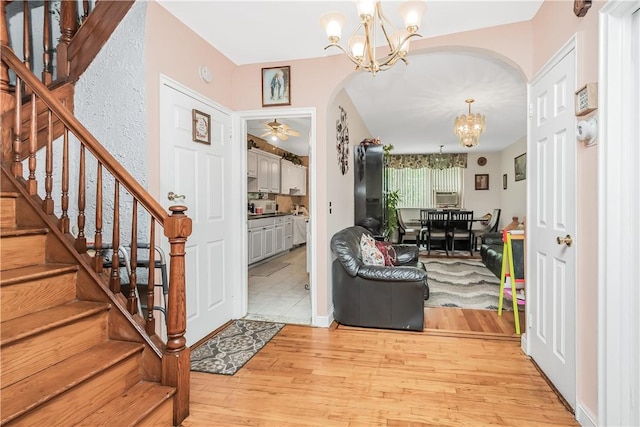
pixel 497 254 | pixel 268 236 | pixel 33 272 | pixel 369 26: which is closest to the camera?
pixel 33 272

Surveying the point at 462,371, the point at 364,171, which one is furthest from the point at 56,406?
the point at 364,171

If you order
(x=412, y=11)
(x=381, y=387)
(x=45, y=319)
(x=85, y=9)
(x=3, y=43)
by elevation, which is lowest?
(x=381, y=387)

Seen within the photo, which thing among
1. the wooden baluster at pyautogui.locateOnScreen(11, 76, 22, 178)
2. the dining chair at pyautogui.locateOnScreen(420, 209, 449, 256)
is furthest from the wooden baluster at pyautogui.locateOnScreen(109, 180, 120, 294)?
the dining chair at pyautogui.locateOnScreen(420, 209, 449, 256)

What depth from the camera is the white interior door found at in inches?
76.7

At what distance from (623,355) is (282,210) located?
304 inches

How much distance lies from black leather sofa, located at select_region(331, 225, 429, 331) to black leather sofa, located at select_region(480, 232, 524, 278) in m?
1.81

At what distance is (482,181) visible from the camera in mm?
9336

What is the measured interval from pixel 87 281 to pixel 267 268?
4.23m

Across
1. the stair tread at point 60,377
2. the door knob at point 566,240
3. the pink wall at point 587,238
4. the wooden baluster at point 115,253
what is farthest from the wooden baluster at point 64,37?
the door knob at point 566,240

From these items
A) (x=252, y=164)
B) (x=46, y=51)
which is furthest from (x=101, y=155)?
(x=252, y=164)

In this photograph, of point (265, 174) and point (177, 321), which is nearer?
point (177, 321)

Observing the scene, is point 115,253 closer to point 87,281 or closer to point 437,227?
point 87,281

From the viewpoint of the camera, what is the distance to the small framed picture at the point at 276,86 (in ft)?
10.7

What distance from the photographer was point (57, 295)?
1.80m
